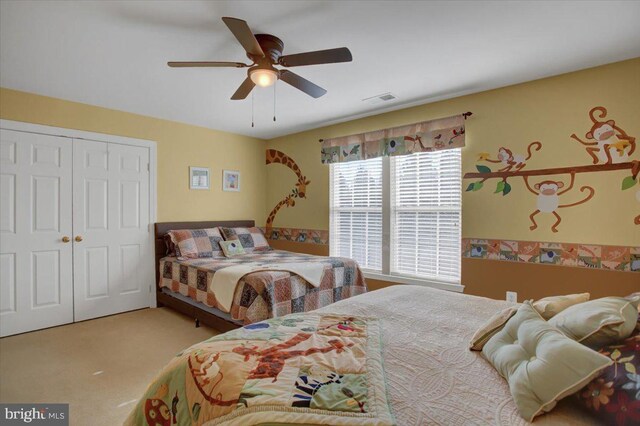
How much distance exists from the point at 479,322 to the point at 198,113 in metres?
3.71

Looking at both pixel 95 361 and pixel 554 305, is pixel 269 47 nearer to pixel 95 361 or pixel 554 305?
pixel 554 305

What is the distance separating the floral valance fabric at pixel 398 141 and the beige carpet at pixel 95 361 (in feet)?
8.75

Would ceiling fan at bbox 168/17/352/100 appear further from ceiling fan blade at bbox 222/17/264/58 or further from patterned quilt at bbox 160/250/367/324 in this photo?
patterned quilt at bbox 160/250/367/324

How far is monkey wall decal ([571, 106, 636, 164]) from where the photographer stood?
8.20 feet

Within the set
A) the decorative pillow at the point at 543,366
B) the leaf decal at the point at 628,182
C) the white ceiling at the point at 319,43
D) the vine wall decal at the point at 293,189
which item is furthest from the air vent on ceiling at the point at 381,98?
the decorative pillow at the point at 543,366

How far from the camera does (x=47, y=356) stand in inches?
105

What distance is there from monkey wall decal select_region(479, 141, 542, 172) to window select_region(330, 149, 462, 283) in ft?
1.27

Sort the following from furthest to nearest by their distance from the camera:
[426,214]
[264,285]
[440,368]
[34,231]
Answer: [426,214] → [34,231] → [264,285] → [440,368]

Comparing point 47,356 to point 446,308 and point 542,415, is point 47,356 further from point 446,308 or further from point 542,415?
point 542,415

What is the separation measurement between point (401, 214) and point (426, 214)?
1.04ft

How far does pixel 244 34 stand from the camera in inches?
70.1

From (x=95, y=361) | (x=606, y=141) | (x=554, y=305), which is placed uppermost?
(x=606, y=141)

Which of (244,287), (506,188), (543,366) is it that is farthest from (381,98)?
(543,366)

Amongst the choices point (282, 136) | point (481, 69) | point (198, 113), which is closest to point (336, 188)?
point (282, 136)
